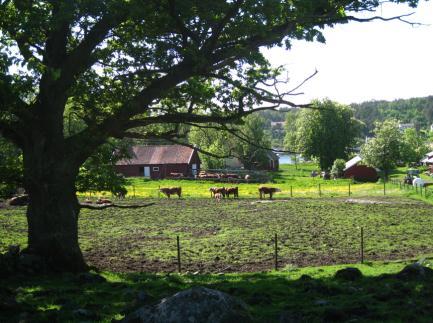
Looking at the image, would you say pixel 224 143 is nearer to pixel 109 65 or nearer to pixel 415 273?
pixel 109 65

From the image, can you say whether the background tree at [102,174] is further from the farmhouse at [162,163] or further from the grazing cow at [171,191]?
the farmhouse at [162,163]

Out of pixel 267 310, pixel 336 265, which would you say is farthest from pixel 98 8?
pixel 336 265

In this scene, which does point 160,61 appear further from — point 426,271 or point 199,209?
point 199,209

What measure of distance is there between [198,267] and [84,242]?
7367mm

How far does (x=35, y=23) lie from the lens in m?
11.2

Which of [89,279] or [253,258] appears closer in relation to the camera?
[89,279]

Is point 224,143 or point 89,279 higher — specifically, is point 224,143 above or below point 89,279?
above

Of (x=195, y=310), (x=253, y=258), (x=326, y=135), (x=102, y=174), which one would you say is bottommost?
(x=253, y=258)

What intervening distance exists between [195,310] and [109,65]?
34.5ft

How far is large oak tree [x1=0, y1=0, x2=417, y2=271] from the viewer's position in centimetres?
1219

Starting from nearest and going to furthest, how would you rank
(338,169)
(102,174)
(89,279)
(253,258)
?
(89,279) < (102,174) < (253,258) < (338,169)

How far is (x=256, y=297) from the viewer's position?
372 inches

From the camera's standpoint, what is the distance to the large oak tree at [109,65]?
1219 cm

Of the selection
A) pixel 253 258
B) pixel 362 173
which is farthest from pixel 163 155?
pixel 253 258
